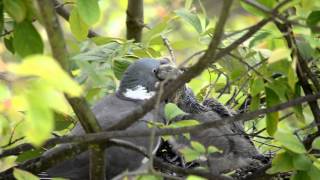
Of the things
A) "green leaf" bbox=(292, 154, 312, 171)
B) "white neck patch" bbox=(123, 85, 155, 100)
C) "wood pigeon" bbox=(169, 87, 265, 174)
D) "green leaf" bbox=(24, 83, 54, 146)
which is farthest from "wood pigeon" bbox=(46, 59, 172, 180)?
"green leaf" bbox=(24, 83, 54, 146)

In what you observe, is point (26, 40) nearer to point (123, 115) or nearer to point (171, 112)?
point (171, 112)

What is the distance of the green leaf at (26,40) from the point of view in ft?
4.80

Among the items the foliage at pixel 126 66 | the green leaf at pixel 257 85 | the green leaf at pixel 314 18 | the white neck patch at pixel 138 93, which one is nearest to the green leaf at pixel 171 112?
the foliage at pixel 126 66

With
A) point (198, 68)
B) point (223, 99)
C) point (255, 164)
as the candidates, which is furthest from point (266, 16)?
point (223, 99)

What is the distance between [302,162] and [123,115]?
78cm

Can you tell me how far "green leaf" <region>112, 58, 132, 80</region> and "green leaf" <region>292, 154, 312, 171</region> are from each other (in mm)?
739

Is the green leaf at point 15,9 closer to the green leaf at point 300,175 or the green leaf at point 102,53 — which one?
the green leaf at point 102,53

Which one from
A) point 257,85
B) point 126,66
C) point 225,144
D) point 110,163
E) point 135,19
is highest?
point 135,19

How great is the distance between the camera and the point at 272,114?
170 cm

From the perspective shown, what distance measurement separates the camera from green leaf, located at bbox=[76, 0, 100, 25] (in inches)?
58.6

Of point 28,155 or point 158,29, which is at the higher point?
point 158,29

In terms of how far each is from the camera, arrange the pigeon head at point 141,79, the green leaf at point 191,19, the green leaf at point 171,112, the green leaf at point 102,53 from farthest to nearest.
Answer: the pigeon head at point 141,79, the green leaf at point 191,19, the green leaf at point 102,53, the green leaf at point 171,112

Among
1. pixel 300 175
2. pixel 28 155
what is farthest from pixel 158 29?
pixel 300 175

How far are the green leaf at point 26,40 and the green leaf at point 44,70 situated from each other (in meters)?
0.56
